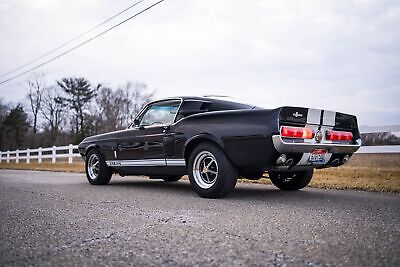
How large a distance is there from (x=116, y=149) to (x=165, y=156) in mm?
1393

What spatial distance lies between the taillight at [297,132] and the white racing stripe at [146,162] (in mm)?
1569

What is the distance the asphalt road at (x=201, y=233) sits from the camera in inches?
73.0

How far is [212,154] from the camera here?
4172mm

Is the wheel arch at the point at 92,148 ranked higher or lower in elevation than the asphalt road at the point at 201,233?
higher

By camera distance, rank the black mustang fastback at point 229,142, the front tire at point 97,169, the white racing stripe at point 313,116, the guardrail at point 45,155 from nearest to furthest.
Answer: the black mustang fastback at point 229,142
the white racing stripe at point 313,116
the front tire at point 97,169
the guardrail at point 45,155

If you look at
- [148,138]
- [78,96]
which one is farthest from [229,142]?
[78,96]

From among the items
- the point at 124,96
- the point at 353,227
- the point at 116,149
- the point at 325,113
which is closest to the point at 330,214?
the point at 353,227

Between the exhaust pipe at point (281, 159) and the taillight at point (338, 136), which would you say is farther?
the taillight at point (338, 136)

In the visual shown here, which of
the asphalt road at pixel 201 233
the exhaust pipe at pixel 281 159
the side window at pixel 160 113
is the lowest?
the asphalt road at pixel 201 233

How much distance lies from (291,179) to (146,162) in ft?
7.43

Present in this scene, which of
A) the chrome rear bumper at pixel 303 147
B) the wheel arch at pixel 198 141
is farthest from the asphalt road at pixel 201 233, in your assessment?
the wheel arch at pixel 198 141

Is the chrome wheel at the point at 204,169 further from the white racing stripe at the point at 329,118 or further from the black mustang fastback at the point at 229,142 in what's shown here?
the white racing stripe at the point at 329,118

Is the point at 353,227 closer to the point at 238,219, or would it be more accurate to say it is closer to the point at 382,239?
the point at 382,239

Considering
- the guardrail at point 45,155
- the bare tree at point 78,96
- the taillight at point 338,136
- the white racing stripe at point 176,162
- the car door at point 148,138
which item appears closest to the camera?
the taillight at point 338,136
